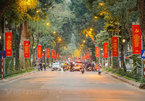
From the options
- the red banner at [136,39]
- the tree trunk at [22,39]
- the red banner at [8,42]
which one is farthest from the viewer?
the tree trunk at [22,39]

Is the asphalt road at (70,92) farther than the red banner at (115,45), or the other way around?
the red banner at (115,45)

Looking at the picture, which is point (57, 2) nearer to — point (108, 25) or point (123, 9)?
point (108, 25)

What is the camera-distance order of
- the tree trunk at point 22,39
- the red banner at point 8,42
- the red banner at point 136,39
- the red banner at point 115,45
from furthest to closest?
the tree trunk at point 22,39 < the red banner at point 115,45 < the red banner at point 8,42 < the red banner at point 136,39

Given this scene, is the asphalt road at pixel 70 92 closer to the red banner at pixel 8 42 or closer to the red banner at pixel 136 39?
the red banner at pixel 136 39

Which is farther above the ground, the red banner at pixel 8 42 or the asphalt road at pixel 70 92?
the red banner at pixel 8 42

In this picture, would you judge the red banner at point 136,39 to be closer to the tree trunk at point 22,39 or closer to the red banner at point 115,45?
the red banner at point 115,45

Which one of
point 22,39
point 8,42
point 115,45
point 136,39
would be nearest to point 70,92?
point 136,39

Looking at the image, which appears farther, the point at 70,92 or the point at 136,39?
the point at 136,39

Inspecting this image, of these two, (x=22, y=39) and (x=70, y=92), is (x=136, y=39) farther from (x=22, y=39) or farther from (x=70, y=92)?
(x=22, y=39)

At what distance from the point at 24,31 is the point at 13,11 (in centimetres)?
2485

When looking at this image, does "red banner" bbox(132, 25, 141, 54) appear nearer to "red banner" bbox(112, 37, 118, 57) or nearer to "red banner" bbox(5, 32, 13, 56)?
"red banner" bbox(5, 32, 13, 56)


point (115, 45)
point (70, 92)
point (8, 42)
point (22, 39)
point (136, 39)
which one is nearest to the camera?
point (70, 92)

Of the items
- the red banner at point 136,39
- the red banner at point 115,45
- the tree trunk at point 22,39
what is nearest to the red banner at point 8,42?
the red banner at point 115,45

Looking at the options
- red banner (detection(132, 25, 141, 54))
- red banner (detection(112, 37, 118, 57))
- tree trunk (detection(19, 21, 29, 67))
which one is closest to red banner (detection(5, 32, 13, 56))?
red banner (detection(112, 37, 118, 57))
